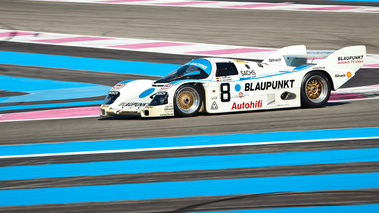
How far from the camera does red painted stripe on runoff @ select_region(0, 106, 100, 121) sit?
12888 millimetres

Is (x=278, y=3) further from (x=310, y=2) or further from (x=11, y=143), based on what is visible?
(x=11, y=143)

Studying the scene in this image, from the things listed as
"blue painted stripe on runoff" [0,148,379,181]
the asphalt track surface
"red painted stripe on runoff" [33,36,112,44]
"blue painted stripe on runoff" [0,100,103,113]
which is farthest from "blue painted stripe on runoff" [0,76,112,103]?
"blue painted stripe on runoff" [0,148,379,181]

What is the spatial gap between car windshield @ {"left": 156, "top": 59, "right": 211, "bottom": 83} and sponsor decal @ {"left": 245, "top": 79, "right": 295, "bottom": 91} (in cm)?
77

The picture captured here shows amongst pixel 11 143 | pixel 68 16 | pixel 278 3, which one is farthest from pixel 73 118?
pixel 278 3

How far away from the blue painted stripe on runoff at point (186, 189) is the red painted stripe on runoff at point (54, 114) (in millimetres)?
5541

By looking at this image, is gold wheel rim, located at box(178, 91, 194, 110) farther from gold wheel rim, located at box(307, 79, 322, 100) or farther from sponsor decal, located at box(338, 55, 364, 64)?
sponsor decal, located at box(338, 55, 364, 64)

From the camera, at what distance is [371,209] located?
6.36 meters

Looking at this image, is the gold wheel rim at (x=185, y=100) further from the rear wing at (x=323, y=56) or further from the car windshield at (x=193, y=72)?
the rear wing at (x=323, y=56)

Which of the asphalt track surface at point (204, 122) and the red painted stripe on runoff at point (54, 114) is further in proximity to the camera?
the red painted stripe on runoff at point (54, 114)

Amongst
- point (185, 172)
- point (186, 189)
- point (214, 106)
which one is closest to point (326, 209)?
point (186, 189)

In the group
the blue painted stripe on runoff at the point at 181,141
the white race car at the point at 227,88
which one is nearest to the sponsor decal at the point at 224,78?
the white race car at the point at 227,88

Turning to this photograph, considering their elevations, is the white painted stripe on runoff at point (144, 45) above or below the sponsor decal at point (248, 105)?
above

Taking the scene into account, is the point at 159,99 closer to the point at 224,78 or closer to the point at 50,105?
the point at 224,78

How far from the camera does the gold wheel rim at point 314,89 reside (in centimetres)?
1271
